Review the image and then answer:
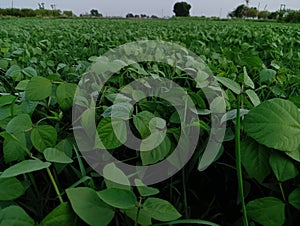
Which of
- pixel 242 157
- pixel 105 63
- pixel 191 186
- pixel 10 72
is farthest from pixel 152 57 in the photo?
pixel 242 157

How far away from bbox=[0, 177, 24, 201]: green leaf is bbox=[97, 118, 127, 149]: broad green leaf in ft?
0.49

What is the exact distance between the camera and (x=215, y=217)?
609 millimetres

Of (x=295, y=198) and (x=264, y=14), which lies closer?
(x=295, y=198)

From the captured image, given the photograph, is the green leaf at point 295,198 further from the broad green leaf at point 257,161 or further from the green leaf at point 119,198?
the green leaf at point 119,198

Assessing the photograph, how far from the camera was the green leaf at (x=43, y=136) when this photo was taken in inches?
22.9

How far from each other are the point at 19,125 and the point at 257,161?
0.41 metres

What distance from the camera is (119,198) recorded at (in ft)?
1.42

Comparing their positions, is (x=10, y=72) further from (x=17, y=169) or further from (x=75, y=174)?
(x=17, y=169)

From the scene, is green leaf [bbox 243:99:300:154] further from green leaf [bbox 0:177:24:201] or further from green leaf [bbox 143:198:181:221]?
green leaf [bbox 0:177:24:201]

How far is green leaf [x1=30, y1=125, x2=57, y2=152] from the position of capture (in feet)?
1.91

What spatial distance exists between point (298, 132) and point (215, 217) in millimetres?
230

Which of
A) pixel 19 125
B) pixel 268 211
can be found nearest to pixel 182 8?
pixel 19 125

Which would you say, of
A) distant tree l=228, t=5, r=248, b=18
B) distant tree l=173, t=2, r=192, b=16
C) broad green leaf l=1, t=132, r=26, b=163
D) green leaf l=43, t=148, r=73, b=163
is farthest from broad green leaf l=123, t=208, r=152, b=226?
distant tree l=173, t=2, r=192, b=16

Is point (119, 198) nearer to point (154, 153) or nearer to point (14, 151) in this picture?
point (154, 153)
